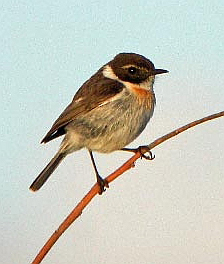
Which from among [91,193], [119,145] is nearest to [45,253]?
[91,193]

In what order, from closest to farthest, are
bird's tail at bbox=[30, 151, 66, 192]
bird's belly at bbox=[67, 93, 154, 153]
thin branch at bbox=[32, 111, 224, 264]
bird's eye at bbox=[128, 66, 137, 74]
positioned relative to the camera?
thin branch at bbox=[32, 111, 224, 264], bird's belly at bbox=[67, 93, 154, 153], bird's tail at bbox=[30, 151, 66, 192], bird's eye at bbox=[128, 66, 137, 74]

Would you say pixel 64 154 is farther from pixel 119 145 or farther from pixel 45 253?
pixel 45 253

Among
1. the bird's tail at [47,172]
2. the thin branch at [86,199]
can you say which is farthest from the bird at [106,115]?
the thin branch at [86,199]

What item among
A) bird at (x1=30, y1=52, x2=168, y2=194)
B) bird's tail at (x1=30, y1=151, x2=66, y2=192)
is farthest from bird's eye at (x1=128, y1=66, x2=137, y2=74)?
bird's tail at (x1=30, y1=151, x2=66, y2=192)

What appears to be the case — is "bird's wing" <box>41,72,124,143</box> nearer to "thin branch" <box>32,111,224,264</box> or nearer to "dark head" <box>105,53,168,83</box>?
"dark head" <box>105,53,168,83</box>

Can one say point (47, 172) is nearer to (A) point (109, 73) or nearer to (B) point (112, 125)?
(B) point (112, 125)

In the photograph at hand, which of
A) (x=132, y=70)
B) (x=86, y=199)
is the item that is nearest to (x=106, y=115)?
(x=132, y=70)

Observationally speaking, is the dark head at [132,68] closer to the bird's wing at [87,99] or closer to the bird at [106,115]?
the bird at [106,115]
